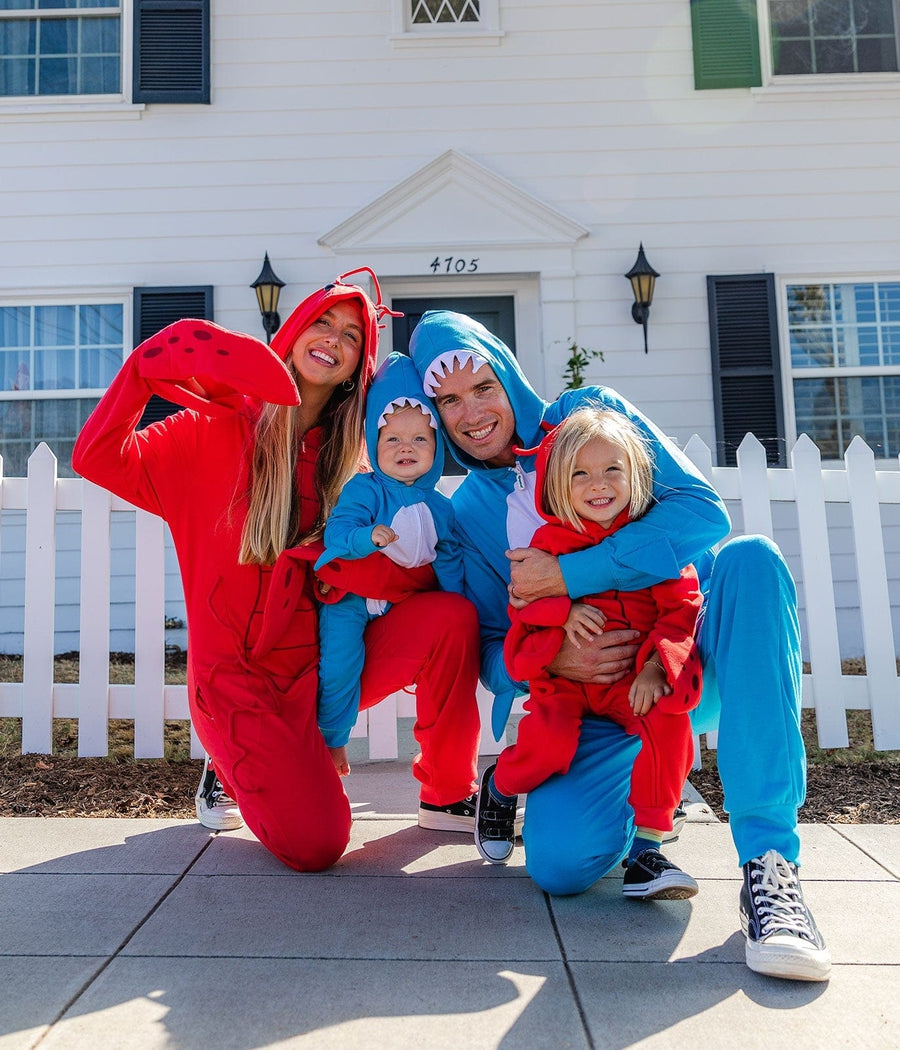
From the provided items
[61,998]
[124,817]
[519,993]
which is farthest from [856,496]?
[61,998]

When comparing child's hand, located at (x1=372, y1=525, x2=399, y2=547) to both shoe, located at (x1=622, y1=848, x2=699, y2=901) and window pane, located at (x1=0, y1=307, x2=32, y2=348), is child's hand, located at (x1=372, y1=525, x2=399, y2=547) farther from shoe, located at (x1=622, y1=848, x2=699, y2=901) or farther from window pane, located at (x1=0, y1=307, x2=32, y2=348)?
window pane, located at (x1=0, y1=307, x2=32, y2=348)

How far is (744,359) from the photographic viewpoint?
6578 mm

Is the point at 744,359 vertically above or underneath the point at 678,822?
above

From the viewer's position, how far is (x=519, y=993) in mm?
1599

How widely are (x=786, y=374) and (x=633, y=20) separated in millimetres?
2894

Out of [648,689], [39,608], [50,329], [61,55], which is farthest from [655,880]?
[61,55]

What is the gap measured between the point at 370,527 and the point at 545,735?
0.70 meters

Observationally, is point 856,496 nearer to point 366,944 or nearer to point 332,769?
point 332,769

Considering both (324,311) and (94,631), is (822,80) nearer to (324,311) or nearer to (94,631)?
(324,311)

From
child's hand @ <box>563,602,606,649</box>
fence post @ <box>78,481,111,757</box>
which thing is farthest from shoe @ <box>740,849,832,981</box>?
fence post @ <box>78,481,111,757</box>

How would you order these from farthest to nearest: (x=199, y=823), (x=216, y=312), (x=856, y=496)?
(x=216, y=312) → (x=856, y=496) → (x=199, y=823)

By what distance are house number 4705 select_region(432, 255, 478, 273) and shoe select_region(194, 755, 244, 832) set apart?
467cm

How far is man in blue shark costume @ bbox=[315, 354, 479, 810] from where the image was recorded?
239 centimetres

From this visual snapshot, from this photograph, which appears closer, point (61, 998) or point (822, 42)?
point (61, 998)
